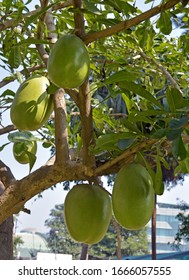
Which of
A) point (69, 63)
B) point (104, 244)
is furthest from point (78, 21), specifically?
point (104, 244)

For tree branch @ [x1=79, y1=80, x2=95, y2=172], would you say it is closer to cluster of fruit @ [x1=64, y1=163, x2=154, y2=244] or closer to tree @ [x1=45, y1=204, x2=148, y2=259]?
cluster of fruit @ [x1=64, y1=163, x2=154, y2=244]

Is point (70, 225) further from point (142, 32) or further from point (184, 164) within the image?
point (142, 32)

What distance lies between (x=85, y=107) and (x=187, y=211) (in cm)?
1029

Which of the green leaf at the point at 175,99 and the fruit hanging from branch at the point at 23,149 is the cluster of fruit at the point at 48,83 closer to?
the fruit hanging from branch at the point at 23,149

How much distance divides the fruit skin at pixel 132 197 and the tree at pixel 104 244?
15.8 m

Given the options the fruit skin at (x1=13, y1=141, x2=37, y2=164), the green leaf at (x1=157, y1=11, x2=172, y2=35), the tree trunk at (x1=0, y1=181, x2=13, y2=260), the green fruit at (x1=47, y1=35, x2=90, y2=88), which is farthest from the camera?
the tree trunk at (x1=0, y1=181, x2=13, y2=260)

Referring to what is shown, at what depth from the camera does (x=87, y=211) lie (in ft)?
2.73

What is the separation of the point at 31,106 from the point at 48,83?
0.08 meters

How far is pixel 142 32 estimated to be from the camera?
117 cm

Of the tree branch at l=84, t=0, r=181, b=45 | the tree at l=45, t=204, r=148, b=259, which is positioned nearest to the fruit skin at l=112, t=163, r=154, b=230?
the tree branch at l=84, t=0, r=181, b=45

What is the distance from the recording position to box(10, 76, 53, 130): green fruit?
883 millimetres

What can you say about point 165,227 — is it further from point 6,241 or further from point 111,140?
point 111,140

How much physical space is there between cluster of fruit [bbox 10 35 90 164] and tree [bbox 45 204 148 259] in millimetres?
15678

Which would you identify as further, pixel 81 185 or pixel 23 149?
pixel 23 149
